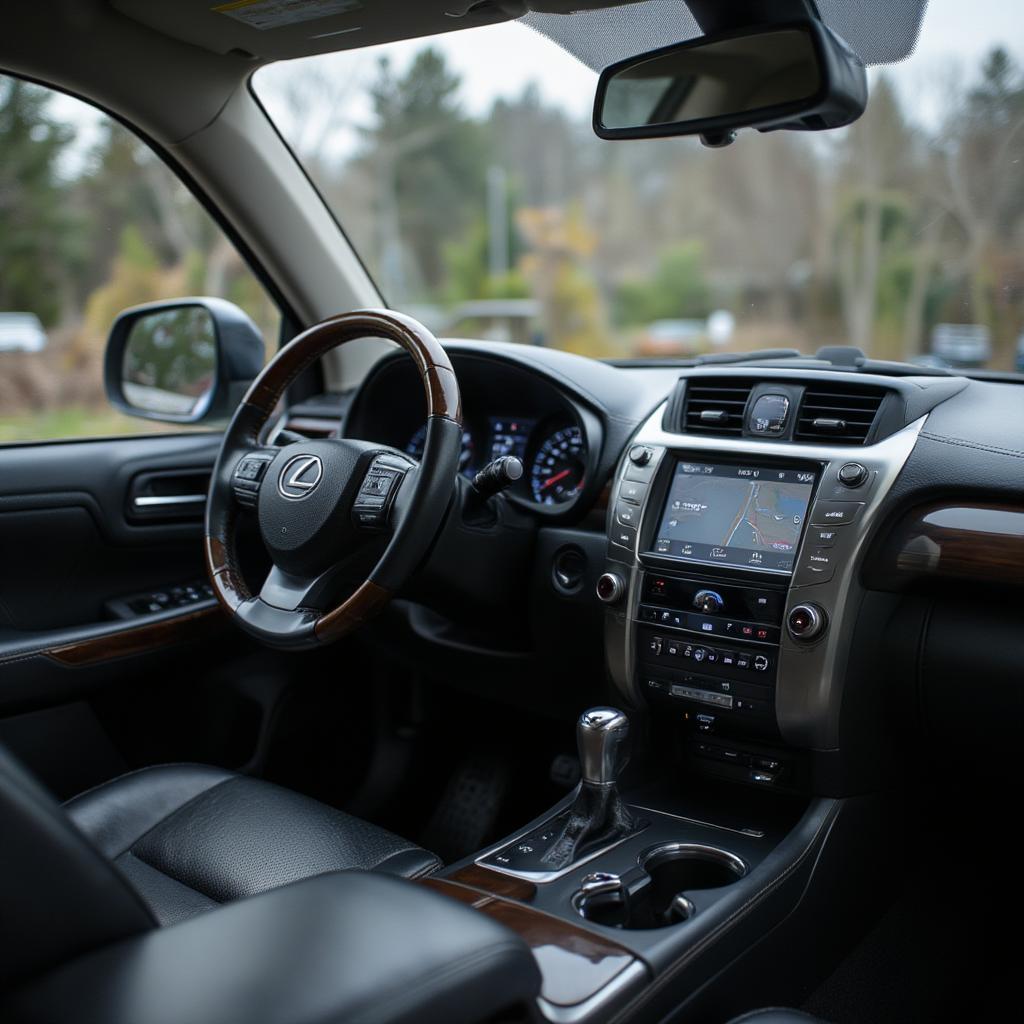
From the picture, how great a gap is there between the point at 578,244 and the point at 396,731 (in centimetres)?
1074

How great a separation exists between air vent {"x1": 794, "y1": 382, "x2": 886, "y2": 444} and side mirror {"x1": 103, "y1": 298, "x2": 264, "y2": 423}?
4.94ft

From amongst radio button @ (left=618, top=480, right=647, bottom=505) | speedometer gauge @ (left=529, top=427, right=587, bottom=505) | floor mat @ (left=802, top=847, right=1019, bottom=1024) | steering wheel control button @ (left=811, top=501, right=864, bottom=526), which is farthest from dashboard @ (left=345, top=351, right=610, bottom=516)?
floor mat @ (left=802, top=847, right=1019, bottom=1024)

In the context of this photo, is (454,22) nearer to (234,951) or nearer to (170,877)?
(170,877)

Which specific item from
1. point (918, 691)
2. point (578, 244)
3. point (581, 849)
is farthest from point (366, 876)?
point (578, 244)

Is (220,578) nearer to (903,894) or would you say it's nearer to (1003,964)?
(903,894)

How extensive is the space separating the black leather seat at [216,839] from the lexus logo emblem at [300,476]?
1.75 feet

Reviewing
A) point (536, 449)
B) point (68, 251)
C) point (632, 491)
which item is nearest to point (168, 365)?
point (536, 449)

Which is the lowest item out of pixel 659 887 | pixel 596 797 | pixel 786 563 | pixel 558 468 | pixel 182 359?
pixel 659 887

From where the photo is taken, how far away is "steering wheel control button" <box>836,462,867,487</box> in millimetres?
1735

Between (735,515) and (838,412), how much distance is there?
0.81ft

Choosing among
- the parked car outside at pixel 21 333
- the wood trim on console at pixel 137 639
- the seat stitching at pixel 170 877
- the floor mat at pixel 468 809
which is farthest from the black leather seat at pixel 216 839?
the parked car outside at pixel 21 333

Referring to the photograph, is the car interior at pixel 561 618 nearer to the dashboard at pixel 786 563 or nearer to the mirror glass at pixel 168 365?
the dashboard at pixel 786 563

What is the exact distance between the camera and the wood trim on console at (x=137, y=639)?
2322mm

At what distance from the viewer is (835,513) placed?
1.74 metres
